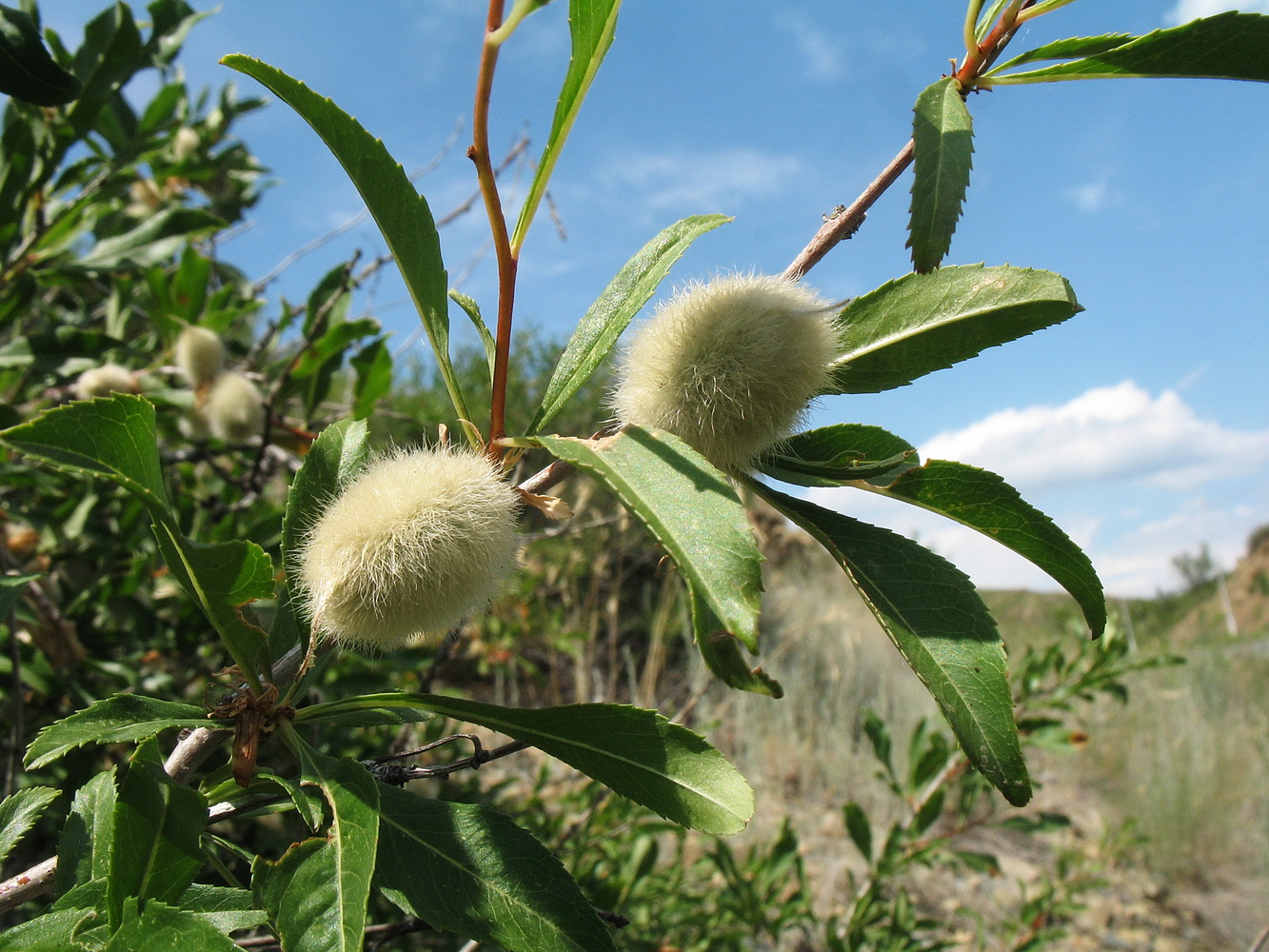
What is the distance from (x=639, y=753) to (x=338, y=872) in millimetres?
290

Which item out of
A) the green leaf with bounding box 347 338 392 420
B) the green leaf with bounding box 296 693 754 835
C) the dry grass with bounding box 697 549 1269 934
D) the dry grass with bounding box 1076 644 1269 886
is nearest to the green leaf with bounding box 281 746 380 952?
the green leaf with bounding box 296 693 754 835

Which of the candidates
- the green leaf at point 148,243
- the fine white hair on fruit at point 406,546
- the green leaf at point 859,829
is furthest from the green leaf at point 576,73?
the green leaf at point 859,829

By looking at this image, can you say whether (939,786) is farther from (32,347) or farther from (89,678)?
(32,347)

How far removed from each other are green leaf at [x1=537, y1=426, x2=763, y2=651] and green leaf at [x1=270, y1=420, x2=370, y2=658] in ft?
1.22

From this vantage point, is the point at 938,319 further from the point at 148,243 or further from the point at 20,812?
the point at 148,243

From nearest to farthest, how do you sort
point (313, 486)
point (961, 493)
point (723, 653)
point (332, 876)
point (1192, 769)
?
1. point (723, 653)
2. point (332, 876)
3. point (961, 493)
4. point (313, 486)
5. point (1192, 769)

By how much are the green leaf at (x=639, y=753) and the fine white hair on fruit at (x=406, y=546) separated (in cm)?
12

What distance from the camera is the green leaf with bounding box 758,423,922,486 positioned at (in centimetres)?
84

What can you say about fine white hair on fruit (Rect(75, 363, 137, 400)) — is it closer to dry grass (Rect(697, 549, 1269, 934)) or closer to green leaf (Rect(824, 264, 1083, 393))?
green leaf (Rect(824, 264, 1083, 393))

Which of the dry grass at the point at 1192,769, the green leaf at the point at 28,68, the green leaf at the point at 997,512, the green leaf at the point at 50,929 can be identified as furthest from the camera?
the dry grass at the point at 1192,769

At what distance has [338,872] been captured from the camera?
0.68 m

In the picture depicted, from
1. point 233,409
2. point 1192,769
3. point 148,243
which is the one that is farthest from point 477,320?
point 1192,769

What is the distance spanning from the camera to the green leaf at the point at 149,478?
70cm

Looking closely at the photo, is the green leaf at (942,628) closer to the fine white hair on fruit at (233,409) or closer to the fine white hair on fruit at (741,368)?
the fine white hair on fruit at (741,368)
